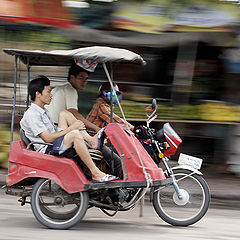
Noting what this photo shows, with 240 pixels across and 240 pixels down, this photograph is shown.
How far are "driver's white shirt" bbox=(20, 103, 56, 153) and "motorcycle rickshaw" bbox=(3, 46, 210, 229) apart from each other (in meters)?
0.09

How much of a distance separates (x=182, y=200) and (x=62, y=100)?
1729mm

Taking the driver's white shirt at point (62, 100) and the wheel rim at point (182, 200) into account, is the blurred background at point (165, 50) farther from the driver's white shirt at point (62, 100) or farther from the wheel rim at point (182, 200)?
the wheel rim at point (182, 200)

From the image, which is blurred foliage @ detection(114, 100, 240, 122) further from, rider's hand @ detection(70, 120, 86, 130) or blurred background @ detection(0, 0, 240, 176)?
rider's hand @ detection(70, 120, 86, 130)

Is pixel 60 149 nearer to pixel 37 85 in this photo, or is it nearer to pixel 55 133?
pixel 55 133

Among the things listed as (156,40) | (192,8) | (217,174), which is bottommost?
(217,174)

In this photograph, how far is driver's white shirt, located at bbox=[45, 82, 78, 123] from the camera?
587 cm

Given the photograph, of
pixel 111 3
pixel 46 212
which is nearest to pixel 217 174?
pixel 111 3

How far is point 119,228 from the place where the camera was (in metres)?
5.82

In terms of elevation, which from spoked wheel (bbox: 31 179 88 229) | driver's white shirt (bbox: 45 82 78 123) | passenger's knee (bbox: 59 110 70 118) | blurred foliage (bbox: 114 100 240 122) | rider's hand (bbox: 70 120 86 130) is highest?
driver's white shirt (bbox: 45 82 78 123)

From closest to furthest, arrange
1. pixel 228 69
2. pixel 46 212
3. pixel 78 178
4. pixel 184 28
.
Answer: pixel 78 178, pixel 46 212, pixel 184 28, pixel 228 69

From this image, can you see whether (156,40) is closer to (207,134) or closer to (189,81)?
(189,81)

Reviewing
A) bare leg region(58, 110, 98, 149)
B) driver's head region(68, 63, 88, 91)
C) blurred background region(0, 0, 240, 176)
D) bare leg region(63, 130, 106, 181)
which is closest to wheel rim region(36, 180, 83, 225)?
bare leg region(63, 130, 106, 181)

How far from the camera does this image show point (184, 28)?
8.30 m

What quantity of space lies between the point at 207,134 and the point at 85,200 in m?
4.04
